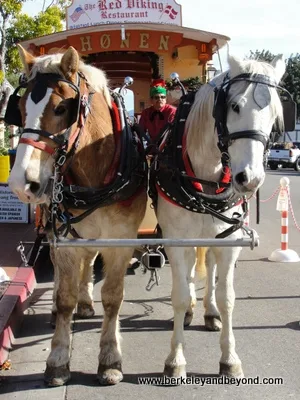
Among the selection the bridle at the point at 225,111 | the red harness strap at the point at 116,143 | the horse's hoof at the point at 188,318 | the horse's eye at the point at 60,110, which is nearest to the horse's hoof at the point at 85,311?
the horse's hoof at the point at 188,318

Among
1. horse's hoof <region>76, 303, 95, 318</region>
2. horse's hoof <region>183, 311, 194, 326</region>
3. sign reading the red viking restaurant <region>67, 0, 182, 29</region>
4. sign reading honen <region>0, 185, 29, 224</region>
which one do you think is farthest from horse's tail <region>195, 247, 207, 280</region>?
sign reading honen <region>0, 185, 29, 224</region>

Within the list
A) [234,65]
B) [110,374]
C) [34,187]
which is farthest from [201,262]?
[34,187]

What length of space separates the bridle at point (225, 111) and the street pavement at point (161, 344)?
1.91m

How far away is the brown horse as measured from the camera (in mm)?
3447

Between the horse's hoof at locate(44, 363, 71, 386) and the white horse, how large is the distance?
783 millimetres

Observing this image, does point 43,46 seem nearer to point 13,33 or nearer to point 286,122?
point 286,122

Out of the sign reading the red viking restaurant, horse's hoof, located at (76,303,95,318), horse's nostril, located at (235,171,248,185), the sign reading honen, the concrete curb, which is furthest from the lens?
the sign reading honen

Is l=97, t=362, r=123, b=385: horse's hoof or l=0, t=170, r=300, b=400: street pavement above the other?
l=97, t=362, r=123, b=385: horse's hoof

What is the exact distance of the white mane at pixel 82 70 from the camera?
361cm

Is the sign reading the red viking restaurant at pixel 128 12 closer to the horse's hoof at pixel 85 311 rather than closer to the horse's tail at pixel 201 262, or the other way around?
the horse's tail at pixel 201 262

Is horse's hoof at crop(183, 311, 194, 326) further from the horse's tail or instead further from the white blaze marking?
the white blaze marking

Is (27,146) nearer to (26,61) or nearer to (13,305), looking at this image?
(26,61)

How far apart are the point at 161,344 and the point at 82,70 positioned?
2.58 meters

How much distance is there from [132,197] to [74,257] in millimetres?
667
